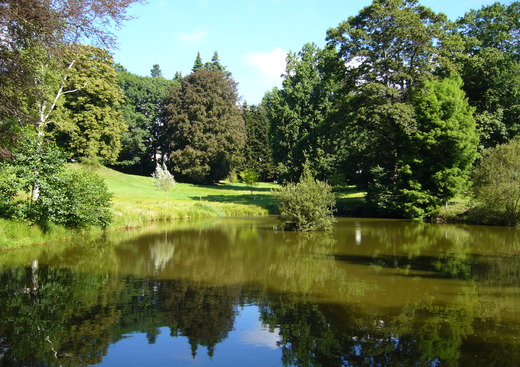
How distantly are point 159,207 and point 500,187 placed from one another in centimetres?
2398

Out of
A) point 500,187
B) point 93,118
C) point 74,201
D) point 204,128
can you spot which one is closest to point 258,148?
point 204,128

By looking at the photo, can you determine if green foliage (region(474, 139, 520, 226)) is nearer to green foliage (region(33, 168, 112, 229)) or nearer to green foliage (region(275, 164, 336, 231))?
green foliage (region(275, 164, 336, 231))

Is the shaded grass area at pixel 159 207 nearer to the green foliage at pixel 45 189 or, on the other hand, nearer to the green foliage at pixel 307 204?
the green foliage at pixel 45 189

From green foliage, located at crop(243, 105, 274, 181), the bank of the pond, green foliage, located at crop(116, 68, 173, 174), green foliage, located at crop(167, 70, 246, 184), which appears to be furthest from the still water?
green foliage, located at crop(243, 105, 274, 181)

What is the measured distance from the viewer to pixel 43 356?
638cm

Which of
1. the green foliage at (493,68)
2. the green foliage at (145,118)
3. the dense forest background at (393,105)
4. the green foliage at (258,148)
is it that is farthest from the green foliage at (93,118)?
the green foliage at (493,68)

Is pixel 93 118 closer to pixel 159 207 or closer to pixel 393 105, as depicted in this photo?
pixel 159 207

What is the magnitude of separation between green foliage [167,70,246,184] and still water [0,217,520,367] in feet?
136

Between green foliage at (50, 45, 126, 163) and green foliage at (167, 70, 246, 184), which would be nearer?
green foliage at (50, 45, 126, 163)

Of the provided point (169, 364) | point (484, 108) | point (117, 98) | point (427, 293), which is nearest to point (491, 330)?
point (427, 293)

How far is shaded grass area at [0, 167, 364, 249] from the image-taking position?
17172 millimetres

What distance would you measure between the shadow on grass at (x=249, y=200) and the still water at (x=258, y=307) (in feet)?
80.2

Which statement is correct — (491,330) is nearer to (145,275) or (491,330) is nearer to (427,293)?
(427,293)

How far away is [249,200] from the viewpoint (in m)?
45.4
